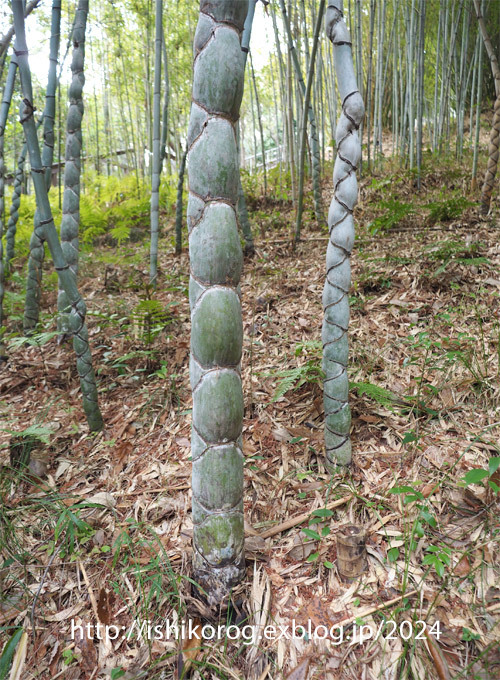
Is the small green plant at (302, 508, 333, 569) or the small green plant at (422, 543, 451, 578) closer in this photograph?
the small green plant at (422, 543, 451, 578)

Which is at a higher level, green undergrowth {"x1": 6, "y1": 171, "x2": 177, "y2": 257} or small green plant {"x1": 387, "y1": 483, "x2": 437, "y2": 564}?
green undergrowth {"x1": 6, "y1": 171, "x2": 177, "y2": 257}

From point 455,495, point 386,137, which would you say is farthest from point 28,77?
point 386,137

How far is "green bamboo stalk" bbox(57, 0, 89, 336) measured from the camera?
234cm

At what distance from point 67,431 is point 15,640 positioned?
3.84 feet

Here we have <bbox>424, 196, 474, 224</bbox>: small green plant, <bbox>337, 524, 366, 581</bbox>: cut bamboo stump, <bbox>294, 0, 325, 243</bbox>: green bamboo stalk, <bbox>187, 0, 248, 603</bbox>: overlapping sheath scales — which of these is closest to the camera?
<bbox>187, 0, 248, 603</bbox>: overlapping sheath scales

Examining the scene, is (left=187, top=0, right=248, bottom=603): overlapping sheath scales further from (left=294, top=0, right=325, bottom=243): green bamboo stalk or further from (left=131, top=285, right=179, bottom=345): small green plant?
(left=131, top=285, right=179, bottom=345): small green plant

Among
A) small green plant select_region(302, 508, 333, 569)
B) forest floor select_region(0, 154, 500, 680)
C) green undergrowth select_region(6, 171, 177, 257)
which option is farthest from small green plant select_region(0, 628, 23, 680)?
green undergrowth select_region(6, 171, 177, 257)

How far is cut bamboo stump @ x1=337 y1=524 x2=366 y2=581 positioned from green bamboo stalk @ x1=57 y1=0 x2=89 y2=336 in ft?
5.68

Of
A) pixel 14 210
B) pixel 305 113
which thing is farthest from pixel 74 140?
pixel 14 210

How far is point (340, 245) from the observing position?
1.34 m

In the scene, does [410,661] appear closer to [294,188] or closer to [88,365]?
[88,365]

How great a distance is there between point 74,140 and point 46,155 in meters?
0.27

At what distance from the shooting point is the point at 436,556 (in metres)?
1.19

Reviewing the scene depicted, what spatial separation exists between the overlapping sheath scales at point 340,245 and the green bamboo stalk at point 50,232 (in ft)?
4.05
